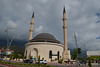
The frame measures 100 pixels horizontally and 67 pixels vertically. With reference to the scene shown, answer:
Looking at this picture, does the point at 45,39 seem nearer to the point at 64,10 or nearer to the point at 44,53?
the point at 44,53

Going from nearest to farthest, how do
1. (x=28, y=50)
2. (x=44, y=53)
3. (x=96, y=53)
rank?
(x=44, y=53) < (x=28, y=50) < (x=96, y=53)

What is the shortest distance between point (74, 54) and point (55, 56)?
26.5 meters

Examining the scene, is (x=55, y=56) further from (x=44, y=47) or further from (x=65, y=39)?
(x=65, y=39)

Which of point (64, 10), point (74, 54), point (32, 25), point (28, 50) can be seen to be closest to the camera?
point (28, 50)

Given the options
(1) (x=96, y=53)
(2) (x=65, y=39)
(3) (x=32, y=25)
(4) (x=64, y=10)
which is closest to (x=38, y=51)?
(2) (x=65, y=39)

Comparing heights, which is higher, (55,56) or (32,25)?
(32,25)

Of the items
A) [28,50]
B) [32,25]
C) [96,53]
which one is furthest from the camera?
[96,53]

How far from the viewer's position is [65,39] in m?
55.3

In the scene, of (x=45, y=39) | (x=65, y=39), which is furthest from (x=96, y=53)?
(x=45, y=39)

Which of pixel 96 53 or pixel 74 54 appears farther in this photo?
pixel 96 53

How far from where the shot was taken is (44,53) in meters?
50.4

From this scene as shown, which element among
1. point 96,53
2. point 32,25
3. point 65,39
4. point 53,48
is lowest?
point 96,53

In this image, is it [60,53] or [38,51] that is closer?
[38,51]

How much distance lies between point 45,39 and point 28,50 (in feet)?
38.1
